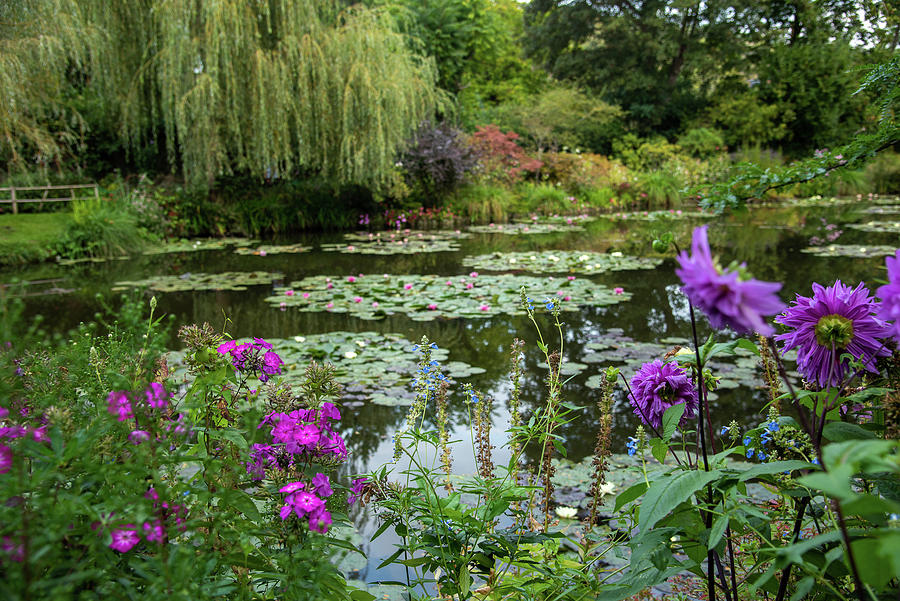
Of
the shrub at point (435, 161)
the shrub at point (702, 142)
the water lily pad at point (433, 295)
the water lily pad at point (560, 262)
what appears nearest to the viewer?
the water lily pad at point (433, 295)

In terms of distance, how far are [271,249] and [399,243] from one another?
1.74 meters

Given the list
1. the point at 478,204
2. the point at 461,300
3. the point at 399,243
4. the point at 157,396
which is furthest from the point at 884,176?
the point at 157,396

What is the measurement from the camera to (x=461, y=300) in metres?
4.78

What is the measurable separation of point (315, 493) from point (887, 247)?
26.4ft

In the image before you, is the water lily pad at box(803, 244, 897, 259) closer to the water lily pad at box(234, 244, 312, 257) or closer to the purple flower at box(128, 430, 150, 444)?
the water lily pad at box(234, 244, 312, 257)

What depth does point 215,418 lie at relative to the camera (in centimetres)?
115

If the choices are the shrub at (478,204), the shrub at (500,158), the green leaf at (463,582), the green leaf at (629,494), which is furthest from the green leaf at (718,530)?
the shrub at (500,158)

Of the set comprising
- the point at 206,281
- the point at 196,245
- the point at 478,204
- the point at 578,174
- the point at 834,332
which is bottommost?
the point at 206,281

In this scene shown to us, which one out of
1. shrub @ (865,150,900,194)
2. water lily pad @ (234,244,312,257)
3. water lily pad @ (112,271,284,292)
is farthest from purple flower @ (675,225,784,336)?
shrub @ (865,150,900,194)

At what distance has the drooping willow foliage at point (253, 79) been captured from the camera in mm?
7254

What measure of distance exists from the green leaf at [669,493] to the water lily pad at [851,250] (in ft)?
23.1

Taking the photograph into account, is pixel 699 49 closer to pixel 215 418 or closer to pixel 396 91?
pixel 396 91

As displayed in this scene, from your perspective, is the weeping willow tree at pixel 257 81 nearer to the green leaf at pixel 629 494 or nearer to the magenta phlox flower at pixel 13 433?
the magenta phlox flower at pixel 13 433

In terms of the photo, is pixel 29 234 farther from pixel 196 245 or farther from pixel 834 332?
pixel 834 332
